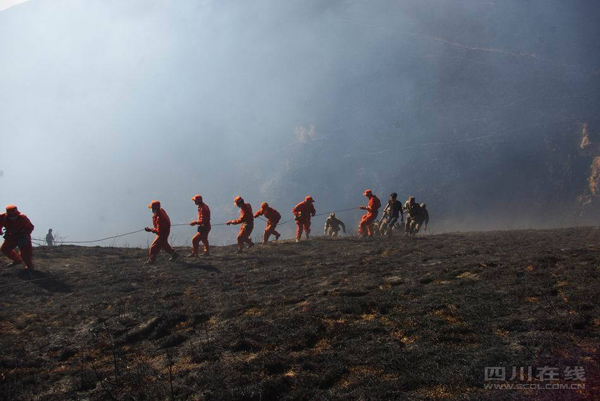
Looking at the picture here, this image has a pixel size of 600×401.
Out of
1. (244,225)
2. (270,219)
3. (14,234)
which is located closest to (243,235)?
(244,225)

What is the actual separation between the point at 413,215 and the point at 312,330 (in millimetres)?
13807

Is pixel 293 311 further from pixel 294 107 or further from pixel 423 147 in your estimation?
pixel 294 107

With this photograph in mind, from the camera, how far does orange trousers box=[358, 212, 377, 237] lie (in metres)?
17.8

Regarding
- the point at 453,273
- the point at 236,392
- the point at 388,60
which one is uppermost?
the point at 388,60

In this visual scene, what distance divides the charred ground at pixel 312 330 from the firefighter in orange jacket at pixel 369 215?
7570mm

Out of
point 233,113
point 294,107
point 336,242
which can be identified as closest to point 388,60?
point 294,107

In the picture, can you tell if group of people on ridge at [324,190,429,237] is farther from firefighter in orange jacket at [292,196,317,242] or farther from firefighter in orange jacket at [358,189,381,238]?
firefighter in orange jacket at [292,196,317,242]

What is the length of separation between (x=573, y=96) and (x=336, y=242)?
51740 mm

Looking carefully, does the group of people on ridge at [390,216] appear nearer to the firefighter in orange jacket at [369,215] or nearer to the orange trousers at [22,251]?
the firefighter in orange jacket at [369,215]

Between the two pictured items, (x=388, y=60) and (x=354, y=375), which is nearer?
(x=354, y=375)

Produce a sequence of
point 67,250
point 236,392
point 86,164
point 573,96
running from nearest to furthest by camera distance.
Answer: point 236,392, point 67,250, point 573,96, point 86,164

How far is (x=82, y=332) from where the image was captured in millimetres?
6523

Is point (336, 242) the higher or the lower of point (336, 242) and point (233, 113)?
the lower

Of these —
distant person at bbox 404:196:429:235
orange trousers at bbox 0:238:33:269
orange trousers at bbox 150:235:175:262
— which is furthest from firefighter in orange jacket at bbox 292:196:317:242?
orange trousers at bbox 0:238:33:269
